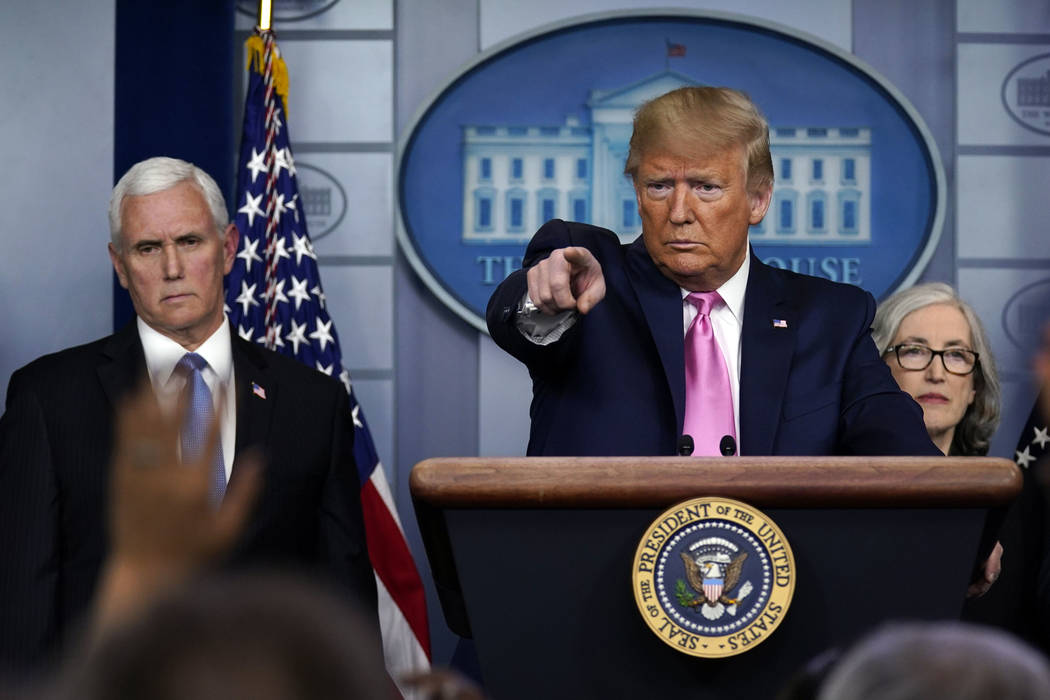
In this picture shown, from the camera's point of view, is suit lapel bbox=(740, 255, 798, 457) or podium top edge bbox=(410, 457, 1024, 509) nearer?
podium top edge bbox=(410, 457, 1024, 509)

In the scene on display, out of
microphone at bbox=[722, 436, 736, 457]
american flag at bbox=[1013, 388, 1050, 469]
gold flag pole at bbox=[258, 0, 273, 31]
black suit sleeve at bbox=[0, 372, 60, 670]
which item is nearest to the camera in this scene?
microphone at bbox=[722, 436, 736, 457]

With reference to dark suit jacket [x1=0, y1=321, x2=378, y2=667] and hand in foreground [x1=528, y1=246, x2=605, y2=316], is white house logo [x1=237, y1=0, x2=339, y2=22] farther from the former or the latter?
hand in foreground [x1=528, y1=246, x2=605, y2=316]

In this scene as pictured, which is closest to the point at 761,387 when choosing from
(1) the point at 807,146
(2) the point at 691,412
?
(2) the point at 691,412

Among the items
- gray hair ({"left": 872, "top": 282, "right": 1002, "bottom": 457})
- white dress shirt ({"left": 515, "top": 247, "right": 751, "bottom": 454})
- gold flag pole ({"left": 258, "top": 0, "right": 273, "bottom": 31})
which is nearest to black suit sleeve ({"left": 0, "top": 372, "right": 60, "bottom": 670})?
white dress shirt ({"left": 515, "top": 247, "right": 751, "bottom": 454})

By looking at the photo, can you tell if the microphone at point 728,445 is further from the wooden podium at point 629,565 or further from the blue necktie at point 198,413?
the blue necktie at point 198,413

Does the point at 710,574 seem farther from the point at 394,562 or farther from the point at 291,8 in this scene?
the point at 291,8

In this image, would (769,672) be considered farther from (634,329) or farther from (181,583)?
(181,583)

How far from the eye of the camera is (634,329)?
81.7 inches

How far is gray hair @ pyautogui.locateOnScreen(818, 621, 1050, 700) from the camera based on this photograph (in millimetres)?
684

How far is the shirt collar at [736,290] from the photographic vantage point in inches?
83.3

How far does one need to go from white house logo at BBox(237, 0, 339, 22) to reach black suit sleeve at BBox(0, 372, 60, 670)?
184 cm

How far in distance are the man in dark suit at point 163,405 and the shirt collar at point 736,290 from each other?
105 cm

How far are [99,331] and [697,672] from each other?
2.78 m

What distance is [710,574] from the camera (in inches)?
56.7
